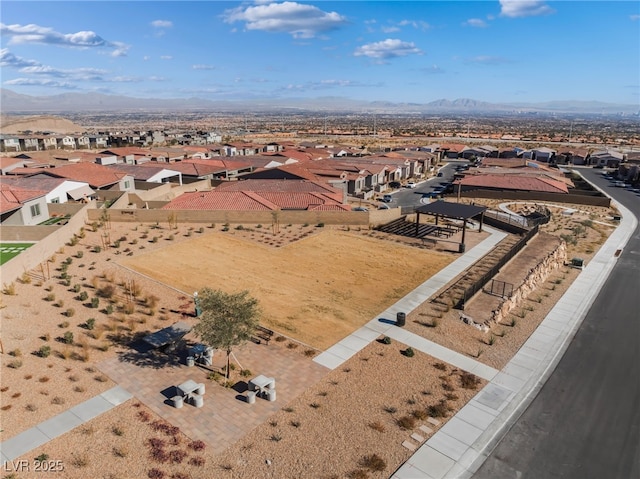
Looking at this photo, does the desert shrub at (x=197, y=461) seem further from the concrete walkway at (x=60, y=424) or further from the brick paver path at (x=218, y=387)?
the concrete walkway at (x=60, y=424)

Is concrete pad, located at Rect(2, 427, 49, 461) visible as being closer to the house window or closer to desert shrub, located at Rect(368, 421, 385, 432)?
desert shrub, located at Rect(368, 421, 385, 432)

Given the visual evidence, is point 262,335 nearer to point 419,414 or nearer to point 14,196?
point 419,414

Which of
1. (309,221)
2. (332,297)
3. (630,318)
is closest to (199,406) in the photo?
(332,297)

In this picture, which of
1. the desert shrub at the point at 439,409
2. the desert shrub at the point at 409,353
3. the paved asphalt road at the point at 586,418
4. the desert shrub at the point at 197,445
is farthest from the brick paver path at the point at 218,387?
the paved asphalt road at the point at 586,418

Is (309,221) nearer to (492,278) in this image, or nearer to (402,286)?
(402,286)

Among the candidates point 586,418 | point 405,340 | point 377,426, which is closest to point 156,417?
point 377,426

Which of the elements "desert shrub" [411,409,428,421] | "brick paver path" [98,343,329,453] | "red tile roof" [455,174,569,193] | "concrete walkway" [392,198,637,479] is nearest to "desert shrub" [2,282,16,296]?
"brick paver path" [98,343,329,453]
